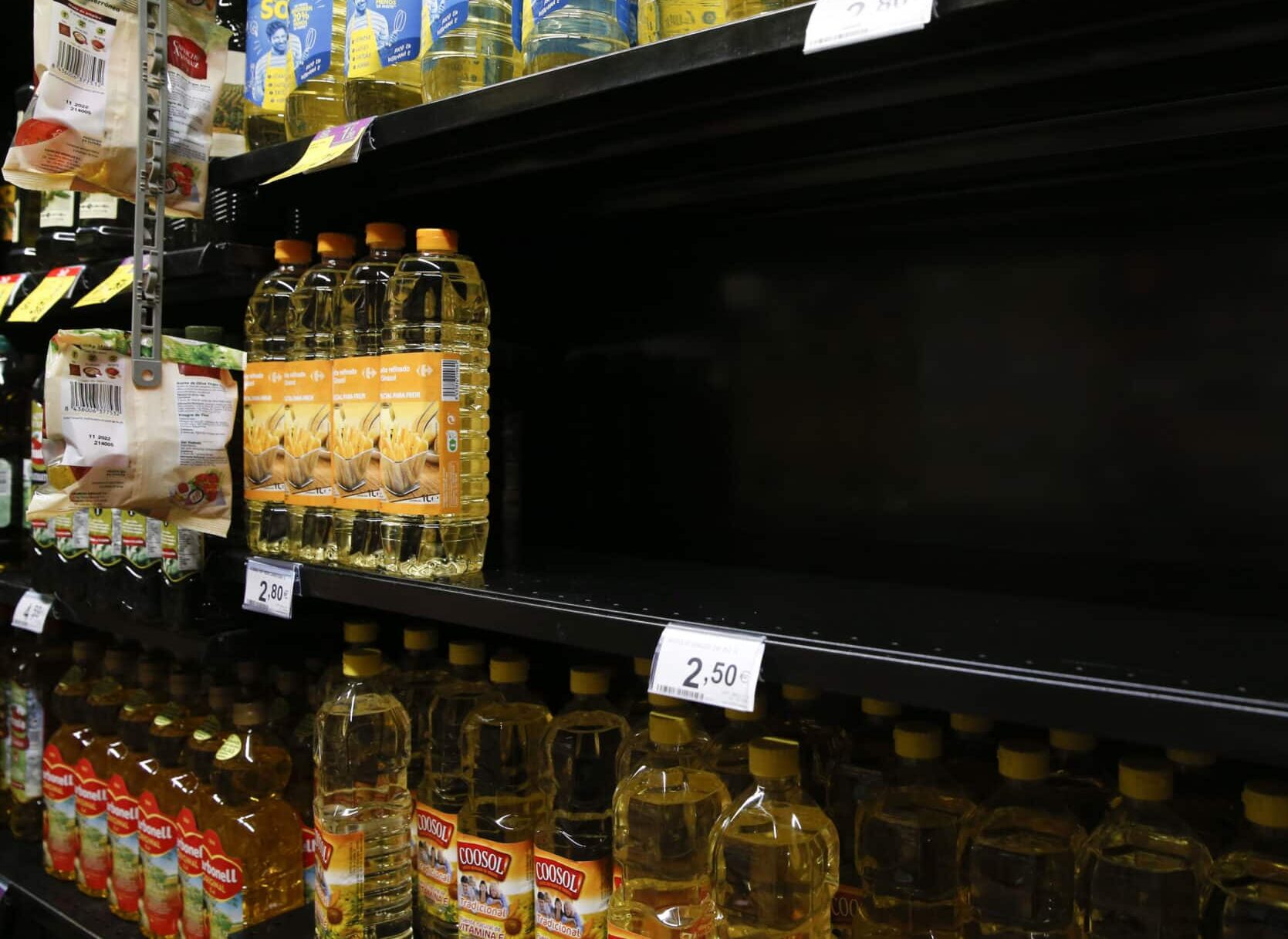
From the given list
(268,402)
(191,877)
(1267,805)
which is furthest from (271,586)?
(1267,805)

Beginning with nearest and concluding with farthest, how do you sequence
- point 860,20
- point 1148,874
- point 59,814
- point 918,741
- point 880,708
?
point 860,20 < point 1148,874 < point 918,741 < point 880,708 < point 59,814

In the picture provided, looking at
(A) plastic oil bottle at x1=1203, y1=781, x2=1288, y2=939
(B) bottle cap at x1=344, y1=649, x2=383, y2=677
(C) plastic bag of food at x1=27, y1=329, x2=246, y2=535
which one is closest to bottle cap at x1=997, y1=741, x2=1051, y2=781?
(A) plastic oil bottle at x1=1203, y1=781, x2=1288, y2=939

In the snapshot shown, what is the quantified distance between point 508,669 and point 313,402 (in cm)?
48

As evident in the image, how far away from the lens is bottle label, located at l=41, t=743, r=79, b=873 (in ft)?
6.50

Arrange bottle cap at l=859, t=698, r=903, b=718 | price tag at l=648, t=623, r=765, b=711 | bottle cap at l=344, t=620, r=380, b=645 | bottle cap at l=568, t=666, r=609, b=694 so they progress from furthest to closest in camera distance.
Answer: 1. bottle cap at l=344, t=620, r=380, b=645
2. bottle cap at l=568, t=666, r=609, b=694
3. bottle cap at l=859, t=698, r=903, b=718
4. price tag at l=648, t=623, r=765, b=711

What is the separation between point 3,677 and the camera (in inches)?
91.1

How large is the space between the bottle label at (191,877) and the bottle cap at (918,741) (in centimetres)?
119

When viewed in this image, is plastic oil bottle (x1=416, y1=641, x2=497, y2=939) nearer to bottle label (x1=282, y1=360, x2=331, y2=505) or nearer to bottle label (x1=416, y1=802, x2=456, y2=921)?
bottle label (x1=416, y1=802, x2=456, y2=921)

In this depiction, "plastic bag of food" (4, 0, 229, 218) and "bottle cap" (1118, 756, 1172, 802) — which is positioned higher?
"plastic bag of food" (4, 0, 229, 218)

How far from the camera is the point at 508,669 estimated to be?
54.4 inches

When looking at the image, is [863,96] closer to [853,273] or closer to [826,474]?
[853,273]

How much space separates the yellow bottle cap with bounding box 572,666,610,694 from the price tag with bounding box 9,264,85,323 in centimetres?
125

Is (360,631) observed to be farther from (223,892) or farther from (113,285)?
(113,285)


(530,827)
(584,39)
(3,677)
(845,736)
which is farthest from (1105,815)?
(3,677)
